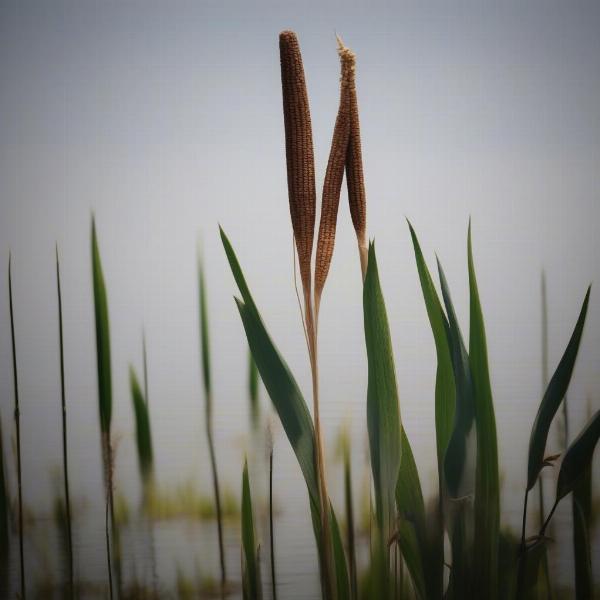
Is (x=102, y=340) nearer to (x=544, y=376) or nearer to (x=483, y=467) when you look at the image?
(x=483, y=467)

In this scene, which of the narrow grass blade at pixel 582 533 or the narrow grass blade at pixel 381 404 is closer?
the narrow grass blade at pixel 381 404

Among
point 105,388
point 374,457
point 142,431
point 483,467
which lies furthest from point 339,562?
point 105,388

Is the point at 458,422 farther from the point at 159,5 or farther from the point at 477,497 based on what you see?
the point at 159,5

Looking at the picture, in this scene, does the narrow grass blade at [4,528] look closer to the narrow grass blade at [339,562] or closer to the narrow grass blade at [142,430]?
the narrow grass blade at [142,430]

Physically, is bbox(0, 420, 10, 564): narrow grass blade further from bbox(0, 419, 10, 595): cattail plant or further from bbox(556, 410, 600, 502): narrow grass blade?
bbox(556, 410, 600, 502): narrow grass blade

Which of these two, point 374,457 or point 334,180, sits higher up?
point 334,180

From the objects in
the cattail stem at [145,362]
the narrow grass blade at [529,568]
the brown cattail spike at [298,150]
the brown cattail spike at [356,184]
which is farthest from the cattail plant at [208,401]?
the narrow grass blade at [529,568]

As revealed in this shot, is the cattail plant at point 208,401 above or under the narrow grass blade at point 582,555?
above
